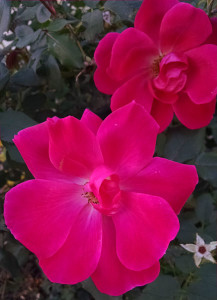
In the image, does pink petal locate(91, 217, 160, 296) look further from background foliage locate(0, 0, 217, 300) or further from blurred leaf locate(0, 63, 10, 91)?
blurred leaf locate(0, 63, 10, 91)

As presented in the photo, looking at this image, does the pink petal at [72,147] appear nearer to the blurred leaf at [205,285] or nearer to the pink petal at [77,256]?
the pink petal at [77,256]

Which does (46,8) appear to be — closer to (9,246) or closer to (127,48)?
(127,48)

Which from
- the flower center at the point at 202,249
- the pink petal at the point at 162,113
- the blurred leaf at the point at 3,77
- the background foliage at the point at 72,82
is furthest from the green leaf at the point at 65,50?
the flower center at the point at 202,249

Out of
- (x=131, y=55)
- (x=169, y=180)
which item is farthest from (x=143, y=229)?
(x=131, y=55)

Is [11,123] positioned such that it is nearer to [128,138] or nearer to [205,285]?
[128,138]

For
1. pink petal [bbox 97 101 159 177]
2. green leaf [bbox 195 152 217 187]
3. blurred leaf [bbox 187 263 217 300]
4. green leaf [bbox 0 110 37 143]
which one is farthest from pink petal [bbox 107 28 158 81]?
blurred leaf [bbox 187 263 217 300]
